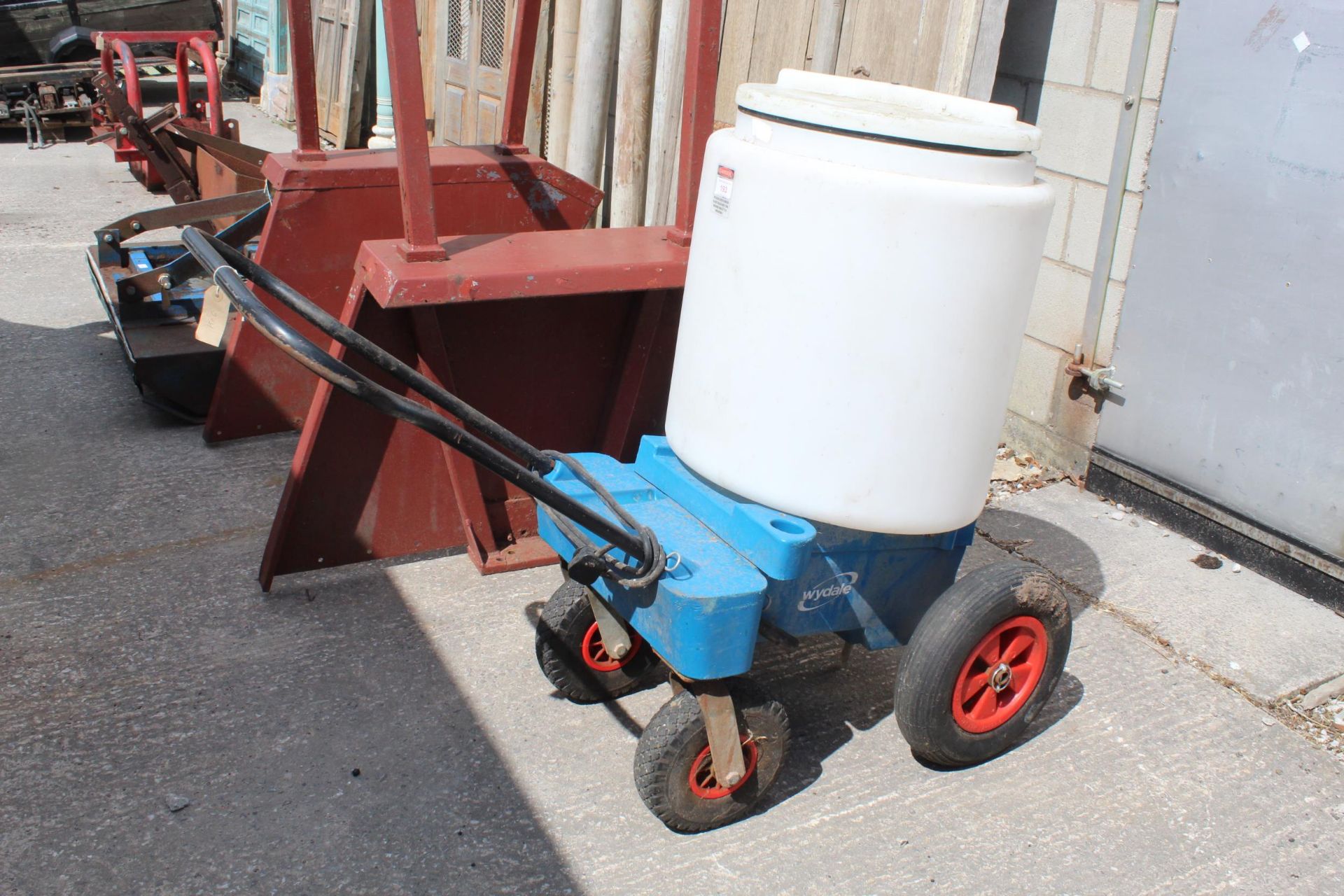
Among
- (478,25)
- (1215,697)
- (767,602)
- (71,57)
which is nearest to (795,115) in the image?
(767,602)

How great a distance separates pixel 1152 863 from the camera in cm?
238

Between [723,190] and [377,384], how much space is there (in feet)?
2.53

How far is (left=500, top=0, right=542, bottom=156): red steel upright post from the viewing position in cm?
376

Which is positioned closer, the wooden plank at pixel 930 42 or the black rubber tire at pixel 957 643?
the black rubber tire at pixel 957 643

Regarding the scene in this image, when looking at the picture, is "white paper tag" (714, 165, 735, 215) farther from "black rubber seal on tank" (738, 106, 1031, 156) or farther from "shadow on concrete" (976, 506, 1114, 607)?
"shadow on concrete" (976, 506, 1114, 607)

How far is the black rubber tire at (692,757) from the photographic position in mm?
2301

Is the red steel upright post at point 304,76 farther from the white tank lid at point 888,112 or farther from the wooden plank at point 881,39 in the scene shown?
the wooden plank at point 881,39

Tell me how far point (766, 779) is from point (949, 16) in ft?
8.49

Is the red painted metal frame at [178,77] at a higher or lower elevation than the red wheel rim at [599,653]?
higher

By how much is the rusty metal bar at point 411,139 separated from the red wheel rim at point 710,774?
1437 millimetres

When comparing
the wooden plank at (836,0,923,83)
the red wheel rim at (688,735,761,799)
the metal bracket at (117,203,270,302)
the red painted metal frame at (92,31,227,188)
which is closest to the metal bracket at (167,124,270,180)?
the red painted metal frame at (92,31,227,188)

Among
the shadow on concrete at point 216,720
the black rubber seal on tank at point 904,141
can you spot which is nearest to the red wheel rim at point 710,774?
the shadow on concrete at point 216,720

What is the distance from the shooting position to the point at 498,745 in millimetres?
2625

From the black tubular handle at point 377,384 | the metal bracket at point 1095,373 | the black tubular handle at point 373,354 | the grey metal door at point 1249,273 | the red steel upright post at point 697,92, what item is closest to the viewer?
the black tubular handle at point 377,384
